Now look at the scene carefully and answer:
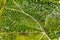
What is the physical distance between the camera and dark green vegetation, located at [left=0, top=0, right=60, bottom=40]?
1.32 metres

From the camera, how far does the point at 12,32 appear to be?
52.0 inches

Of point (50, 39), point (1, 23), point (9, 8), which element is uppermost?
point (9, 8)

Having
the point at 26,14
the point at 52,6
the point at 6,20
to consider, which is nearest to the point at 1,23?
the point at 6,20

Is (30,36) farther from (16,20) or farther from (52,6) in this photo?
(52,6)

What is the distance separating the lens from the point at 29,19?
137cm

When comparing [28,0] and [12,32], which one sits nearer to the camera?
[12,32]

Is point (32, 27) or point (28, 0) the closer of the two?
point (32, 27)

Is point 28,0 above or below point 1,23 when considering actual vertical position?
above

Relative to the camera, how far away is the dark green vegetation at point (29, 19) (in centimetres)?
132

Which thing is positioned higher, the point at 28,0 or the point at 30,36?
the point at 28,0

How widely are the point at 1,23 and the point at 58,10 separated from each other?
0.48 m

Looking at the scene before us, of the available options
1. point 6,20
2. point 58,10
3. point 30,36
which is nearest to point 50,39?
point 30,36

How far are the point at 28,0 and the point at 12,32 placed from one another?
1.04 feet

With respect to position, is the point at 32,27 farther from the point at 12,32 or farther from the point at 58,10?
the point at 58,10
